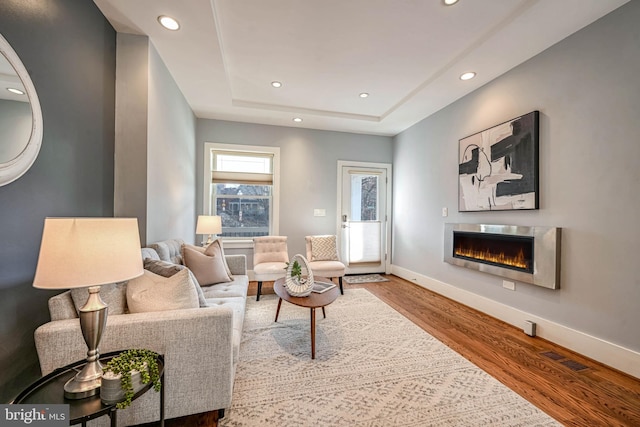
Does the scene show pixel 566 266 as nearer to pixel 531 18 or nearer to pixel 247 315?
pixel 531 18

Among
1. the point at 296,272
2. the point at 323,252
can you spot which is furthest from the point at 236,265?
the point at 323,252

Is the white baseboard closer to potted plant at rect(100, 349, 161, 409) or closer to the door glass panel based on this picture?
the door glass panel

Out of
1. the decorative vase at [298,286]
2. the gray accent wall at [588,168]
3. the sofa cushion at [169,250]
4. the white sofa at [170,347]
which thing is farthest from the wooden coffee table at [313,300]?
the gray accent wall at [588,168]

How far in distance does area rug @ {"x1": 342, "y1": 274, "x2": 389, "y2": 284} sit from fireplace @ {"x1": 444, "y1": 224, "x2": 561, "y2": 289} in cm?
129

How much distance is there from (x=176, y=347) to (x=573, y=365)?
282cm

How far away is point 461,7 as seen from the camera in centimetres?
194

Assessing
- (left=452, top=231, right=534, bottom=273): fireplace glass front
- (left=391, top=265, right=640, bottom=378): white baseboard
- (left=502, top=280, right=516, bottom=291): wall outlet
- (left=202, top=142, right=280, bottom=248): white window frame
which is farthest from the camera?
(left=202, top=142, right=280, bottom=248): white window frame

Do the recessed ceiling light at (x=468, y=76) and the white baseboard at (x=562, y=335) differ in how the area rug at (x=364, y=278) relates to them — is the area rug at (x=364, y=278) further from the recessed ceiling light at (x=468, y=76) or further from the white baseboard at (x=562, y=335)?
the recessed ceiling light at (x=468, y=76)

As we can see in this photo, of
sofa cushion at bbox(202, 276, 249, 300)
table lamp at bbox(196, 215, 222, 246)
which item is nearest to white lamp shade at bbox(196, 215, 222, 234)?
table lamp at bbox(196, 215, 222, 246)

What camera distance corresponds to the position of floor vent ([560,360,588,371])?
75.1 inches

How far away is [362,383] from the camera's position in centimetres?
171

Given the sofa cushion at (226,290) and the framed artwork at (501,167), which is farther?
the framed artwork at (501,167)

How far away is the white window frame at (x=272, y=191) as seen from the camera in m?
4.14

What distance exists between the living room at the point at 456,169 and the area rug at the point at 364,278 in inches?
48.5
